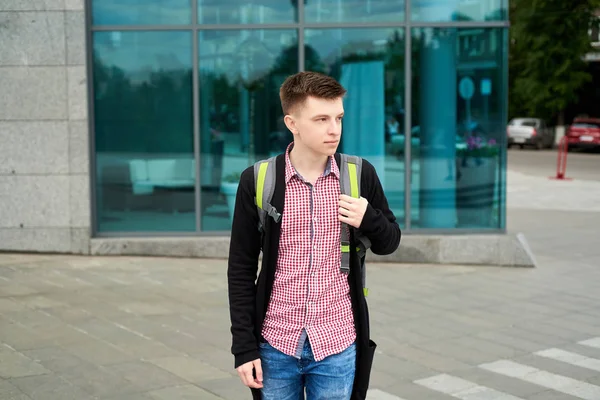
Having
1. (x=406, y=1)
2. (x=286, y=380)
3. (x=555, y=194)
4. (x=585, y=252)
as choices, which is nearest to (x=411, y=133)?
(x=406, y=1)

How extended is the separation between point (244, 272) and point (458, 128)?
747 centimetres

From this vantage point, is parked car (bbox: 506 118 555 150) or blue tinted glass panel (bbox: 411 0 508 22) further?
parked car (bbox: 506 118 555 150)

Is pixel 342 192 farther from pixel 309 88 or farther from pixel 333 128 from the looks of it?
pixel 309 88

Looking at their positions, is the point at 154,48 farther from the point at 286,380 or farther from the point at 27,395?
the point at 286,380

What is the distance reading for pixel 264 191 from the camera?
126 inches

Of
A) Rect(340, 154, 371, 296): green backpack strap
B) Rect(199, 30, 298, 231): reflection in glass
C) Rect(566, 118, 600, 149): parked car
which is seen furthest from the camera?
Rect(566, 118, 600, 149): parked car

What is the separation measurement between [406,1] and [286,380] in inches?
299

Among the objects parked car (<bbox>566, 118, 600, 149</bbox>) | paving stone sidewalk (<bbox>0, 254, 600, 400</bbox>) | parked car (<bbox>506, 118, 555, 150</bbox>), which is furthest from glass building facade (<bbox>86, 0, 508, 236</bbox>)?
parked car (<bbox>506, 118, 555, 150</bbox>)

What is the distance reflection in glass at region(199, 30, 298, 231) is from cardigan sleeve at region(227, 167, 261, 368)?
7.01 metres

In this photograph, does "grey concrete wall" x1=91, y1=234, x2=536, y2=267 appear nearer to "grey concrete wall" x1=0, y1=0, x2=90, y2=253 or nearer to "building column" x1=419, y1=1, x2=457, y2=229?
"building column" x1=419, y1=1, x2=457, y2=229

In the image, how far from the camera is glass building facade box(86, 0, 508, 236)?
10211mm

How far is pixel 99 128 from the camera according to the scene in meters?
10.2

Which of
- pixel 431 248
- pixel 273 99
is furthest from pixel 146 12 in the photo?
pixel 431 248

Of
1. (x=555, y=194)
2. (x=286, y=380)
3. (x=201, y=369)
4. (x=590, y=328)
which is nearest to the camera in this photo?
(x=286, y=380)
